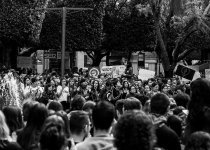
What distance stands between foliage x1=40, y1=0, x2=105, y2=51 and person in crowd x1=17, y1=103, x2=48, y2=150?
107 ft

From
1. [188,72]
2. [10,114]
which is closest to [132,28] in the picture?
[188,72]

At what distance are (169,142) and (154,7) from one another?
2645cm

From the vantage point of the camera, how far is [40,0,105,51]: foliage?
38.2 m

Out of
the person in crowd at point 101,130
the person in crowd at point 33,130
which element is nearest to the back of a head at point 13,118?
the person in crowd at point 33,130

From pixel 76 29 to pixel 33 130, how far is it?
109 ft

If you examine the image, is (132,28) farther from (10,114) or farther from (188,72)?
(10,114)

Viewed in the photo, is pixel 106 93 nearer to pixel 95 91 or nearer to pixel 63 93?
pixel 95 91

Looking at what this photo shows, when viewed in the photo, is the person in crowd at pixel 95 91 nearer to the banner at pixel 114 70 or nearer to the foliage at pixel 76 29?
the banner at pixel 114 70

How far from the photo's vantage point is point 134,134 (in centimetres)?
417

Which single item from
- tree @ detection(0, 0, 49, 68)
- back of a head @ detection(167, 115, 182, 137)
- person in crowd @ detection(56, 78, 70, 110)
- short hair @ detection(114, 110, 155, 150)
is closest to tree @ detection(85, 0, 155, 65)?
tree @ detection(0, 0, 49, 68)

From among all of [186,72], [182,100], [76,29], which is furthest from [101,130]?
[76,29]

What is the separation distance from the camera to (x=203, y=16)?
3141 cm

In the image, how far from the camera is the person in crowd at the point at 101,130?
499 centimetres

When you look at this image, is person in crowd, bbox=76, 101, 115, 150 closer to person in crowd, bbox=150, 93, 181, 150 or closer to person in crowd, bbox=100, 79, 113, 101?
person in crowd, bbox=150, 93, 181, 150
